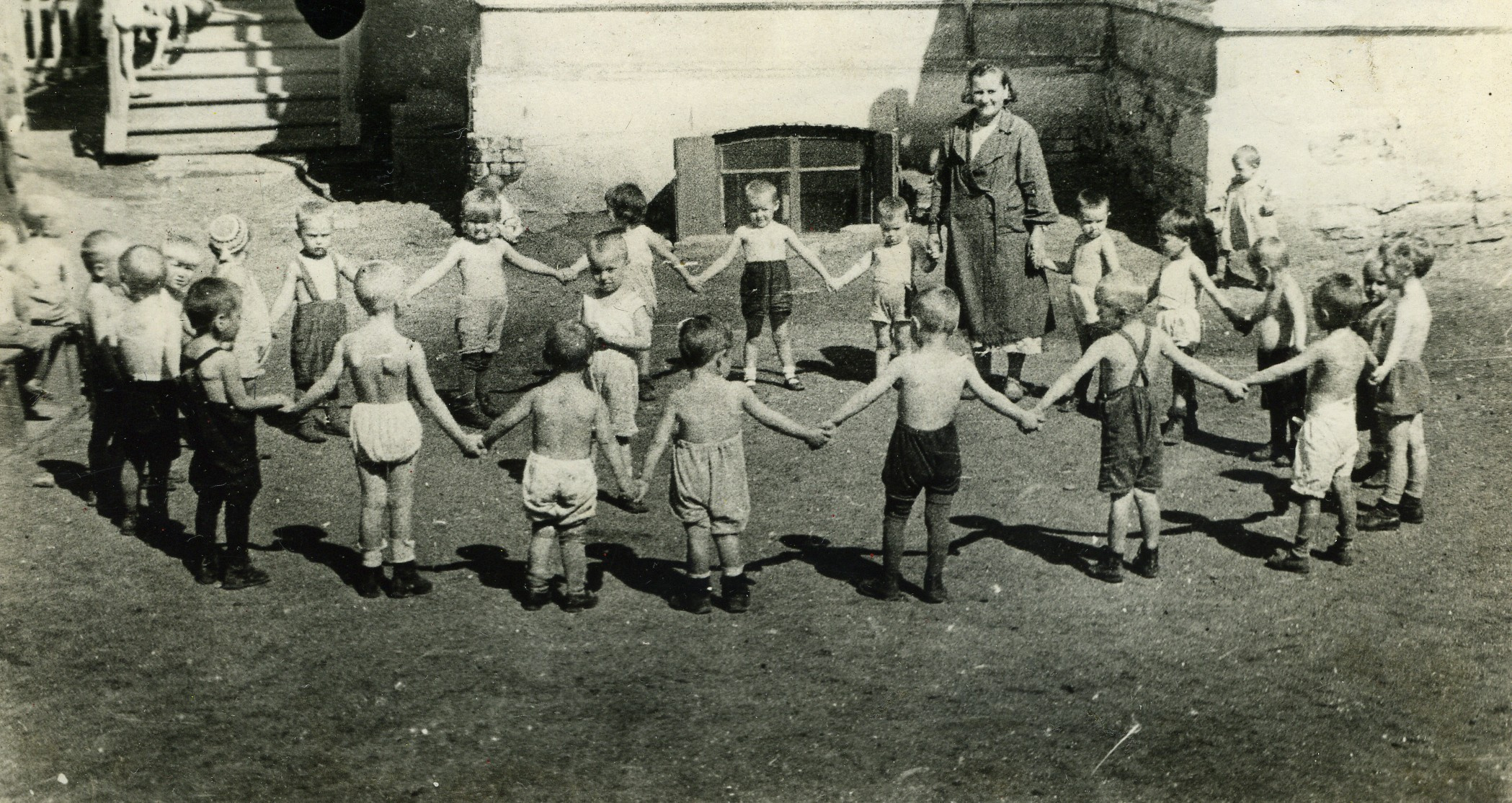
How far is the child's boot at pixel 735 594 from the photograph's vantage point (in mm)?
6648

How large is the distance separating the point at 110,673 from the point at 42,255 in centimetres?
324

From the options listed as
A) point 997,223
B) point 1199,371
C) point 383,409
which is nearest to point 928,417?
point 1199,371

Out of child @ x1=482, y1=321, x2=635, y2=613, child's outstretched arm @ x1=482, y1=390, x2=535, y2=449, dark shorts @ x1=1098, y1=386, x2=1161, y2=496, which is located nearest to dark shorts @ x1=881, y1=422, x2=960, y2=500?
dark shorts @ x1=1098, y1=386, x2=1161, y2=496

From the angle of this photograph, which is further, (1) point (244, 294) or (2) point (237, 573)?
(1) point (244, 294)

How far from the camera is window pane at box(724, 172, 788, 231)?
13047 mm

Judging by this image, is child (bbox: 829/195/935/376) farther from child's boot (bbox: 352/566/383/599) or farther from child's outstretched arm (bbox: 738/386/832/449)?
child's boot (bbox: 352/566/383/599)

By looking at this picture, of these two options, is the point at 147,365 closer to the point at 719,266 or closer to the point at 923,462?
the point at 719,266

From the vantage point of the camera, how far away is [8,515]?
762 centimetres

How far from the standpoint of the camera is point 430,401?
661 cm

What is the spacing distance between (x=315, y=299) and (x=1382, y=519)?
5.92m

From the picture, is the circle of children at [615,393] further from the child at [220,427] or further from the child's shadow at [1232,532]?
the child's shadow at [1232,532]

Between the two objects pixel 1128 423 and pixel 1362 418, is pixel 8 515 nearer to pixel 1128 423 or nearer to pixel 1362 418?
pixel 1128 423

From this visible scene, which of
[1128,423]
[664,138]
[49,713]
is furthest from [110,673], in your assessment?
[664,138]

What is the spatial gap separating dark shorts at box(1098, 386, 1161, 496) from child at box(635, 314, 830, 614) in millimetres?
1338
